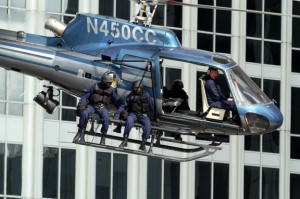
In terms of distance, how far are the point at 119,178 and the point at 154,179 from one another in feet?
5.11

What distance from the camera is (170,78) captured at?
70.8 meters

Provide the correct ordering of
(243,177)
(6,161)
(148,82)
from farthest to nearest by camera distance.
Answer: (243,177), (6,161), (148,82)

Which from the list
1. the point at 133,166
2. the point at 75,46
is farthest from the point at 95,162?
the point at 75,46

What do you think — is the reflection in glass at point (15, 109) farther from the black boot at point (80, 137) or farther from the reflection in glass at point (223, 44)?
the black boot at point (80, 137)

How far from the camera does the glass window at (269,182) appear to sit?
73.7 metres

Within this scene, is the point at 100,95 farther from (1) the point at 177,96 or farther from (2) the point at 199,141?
(2) the point at 199,141

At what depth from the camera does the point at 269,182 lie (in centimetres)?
7375

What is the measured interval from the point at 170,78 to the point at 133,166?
3.53 metres

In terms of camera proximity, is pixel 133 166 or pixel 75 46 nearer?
pixel 75 46

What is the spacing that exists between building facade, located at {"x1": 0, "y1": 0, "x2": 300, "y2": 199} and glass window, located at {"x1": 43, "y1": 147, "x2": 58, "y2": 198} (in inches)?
1.4

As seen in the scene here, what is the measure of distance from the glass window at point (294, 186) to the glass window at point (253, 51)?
4.85 meters

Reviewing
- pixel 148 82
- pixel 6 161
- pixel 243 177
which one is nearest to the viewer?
pixel 148 82

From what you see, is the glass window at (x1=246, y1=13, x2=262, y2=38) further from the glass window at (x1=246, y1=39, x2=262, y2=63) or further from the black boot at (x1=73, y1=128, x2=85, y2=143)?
the black boot at (x1=73, y1=128, x2=85, y2=143)

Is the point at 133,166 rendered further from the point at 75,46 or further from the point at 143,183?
the point at 75,46
